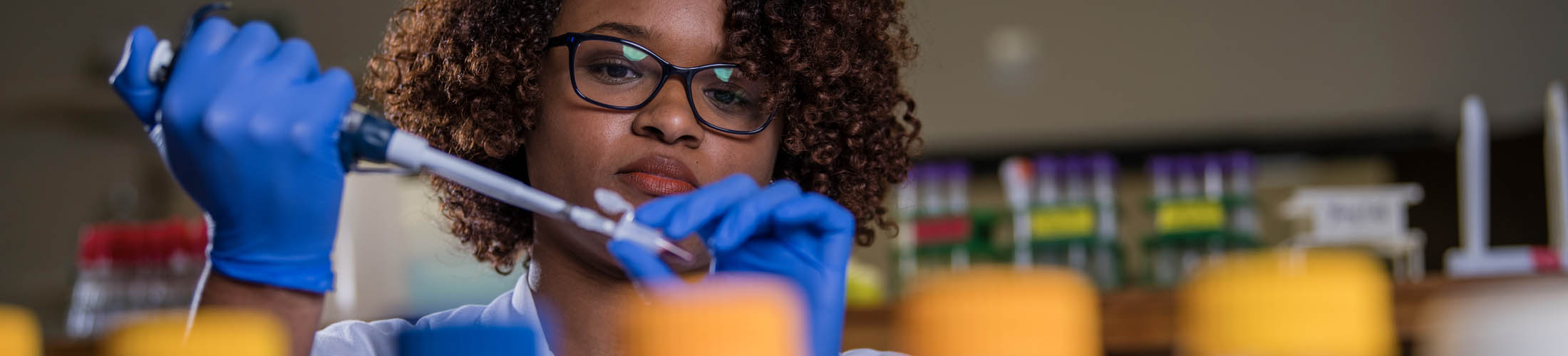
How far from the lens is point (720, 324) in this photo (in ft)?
1.76

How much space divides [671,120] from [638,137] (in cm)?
4

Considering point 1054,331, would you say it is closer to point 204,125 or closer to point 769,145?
point 204,125

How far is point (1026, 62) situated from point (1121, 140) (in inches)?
15.9

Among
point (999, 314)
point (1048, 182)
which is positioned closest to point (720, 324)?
point (999, 314)

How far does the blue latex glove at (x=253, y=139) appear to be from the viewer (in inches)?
27.7

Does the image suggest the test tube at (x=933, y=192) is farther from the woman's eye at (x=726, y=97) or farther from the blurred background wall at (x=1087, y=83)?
the woman's eye at (x=726, y=97)

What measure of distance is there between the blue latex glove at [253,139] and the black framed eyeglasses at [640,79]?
1.27 feet

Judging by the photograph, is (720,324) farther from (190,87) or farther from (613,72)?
(613,72)

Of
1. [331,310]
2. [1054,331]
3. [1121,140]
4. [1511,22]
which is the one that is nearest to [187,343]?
[1054,331]

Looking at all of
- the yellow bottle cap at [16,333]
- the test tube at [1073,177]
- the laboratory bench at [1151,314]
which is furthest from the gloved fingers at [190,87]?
the test tube at [1073,177]

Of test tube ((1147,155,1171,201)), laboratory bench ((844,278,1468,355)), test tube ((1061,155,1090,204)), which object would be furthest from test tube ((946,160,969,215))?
laboratory bench ((844,278,1468,355))

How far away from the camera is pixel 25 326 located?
0.68 m

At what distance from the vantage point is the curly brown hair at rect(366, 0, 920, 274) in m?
1.21

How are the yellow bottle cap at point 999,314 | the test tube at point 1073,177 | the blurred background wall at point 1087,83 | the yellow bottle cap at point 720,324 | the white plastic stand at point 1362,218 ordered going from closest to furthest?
the yellow bottle cap at point 720,324, the yellow bottle cap at point 999,314, the white plastic stand at point 1362,218, the test tube at point 1073,177, the blurred background wall at point 1087,83
